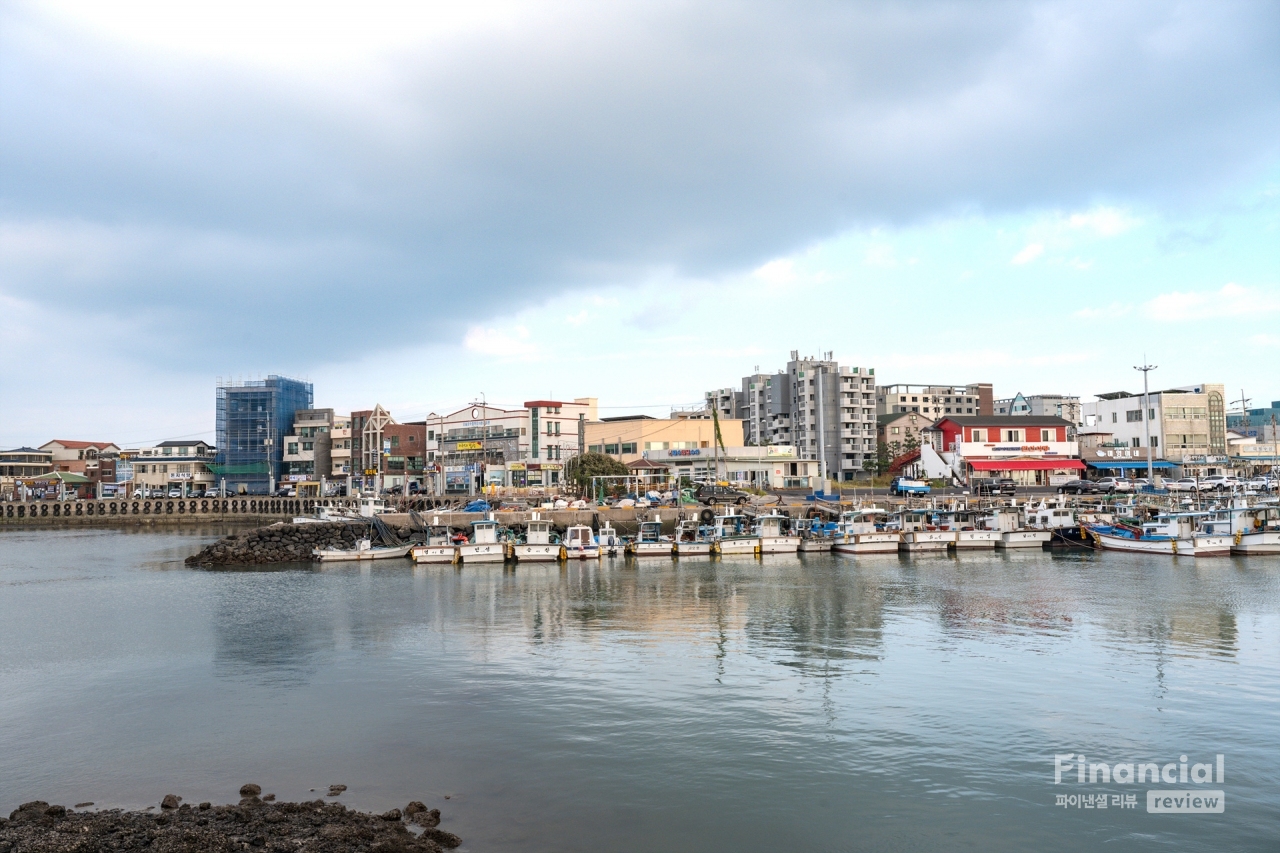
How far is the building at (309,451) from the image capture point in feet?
424

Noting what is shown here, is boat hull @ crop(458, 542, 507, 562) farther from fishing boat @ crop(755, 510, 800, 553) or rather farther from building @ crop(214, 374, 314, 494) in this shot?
building @ crop(214, 374, 314, 494)

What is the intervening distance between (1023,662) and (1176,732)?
6625 millimetres

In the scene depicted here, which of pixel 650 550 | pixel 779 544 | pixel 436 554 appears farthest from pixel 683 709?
pixel 436 554

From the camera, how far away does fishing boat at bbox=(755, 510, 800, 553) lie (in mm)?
58000

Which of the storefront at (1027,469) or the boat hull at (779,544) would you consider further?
the storefront at (1027,469)

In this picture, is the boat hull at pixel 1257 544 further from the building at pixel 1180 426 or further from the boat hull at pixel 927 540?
the building at pixel 1180 426

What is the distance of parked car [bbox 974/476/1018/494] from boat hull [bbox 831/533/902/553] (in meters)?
31.6

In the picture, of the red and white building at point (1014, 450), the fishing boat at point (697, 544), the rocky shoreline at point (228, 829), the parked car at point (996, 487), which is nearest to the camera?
the rocky shoreline at point (228, 829)

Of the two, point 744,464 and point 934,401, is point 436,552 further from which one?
point 934,401

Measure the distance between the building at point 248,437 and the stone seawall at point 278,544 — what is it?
6724 cm

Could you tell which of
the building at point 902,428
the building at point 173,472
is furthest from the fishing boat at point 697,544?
the building at point 173,472

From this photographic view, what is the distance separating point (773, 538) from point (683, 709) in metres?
39.1

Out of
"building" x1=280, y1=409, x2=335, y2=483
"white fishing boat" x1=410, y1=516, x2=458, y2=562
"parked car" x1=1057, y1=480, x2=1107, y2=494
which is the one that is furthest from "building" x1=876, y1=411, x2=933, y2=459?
"building" x1=280, y1=409, x2=335, y2=483

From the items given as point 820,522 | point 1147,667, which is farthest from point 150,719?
point 820,522
